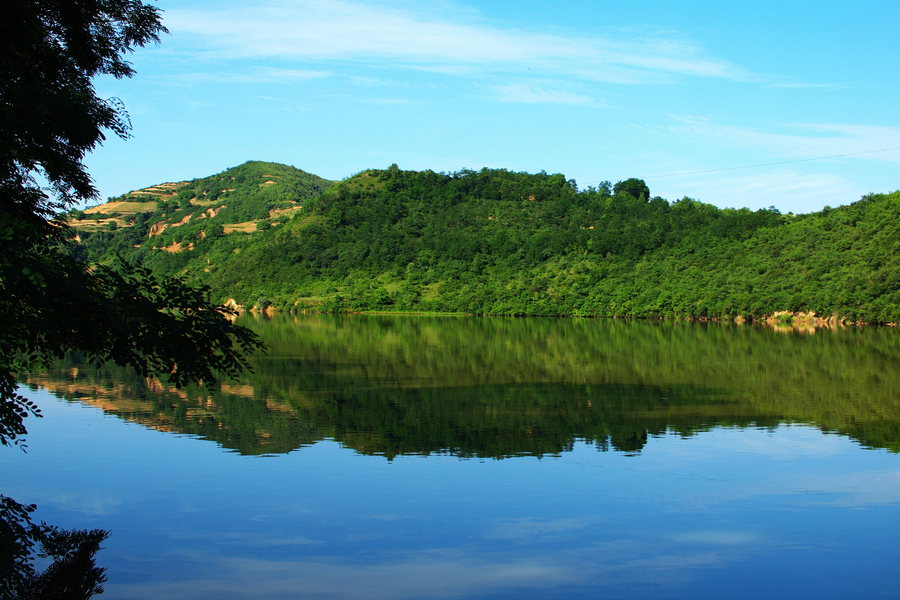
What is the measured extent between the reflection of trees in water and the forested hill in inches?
2753

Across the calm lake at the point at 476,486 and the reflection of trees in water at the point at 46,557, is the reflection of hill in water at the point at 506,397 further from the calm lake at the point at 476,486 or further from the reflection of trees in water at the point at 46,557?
the reflection of trees in water at the point at 46,557

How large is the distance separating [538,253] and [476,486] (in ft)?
356

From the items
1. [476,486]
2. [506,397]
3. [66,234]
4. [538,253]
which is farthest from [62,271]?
[538,253]

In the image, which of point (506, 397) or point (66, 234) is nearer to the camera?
point (66, 234)

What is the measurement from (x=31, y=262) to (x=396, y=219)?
136 metres

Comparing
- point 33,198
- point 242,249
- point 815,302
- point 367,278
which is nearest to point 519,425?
point 33,198

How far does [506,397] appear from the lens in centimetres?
2225

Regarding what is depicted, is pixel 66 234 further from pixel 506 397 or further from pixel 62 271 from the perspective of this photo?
pixel 506 397

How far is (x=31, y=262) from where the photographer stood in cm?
705

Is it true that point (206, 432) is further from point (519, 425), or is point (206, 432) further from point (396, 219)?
point (396, 219)

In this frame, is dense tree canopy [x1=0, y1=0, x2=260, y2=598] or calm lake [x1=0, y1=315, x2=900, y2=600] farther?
calm lake [x1=0, y1=315, x2=900, y2=600]

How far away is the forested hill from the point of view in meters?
79.4

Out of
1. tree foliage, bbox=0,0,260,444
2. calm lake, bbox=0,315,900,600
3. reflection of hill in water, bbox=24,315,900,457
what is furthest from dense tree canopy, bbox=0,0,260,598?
reflection of hill in water, bbox=24,315,900,457

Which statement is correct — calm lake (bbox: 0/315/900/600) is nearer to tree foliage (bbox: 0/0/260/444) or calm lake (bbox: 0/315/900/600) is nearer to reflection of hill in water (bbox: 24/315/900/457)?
reflection of hill in water (bbox: 24/315/900/457)
